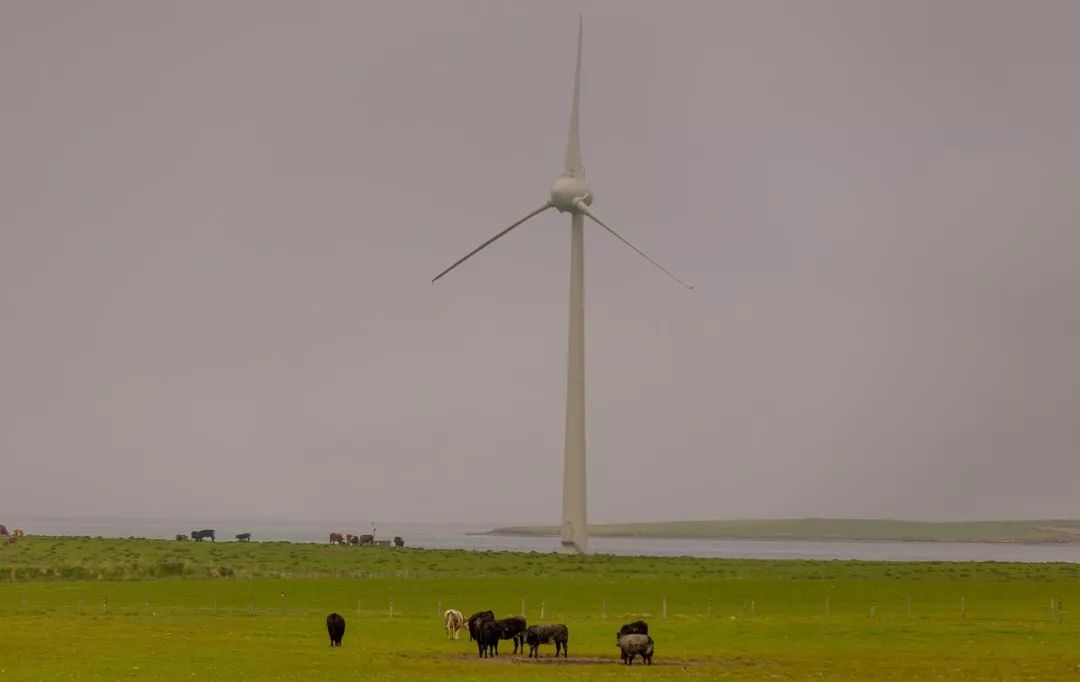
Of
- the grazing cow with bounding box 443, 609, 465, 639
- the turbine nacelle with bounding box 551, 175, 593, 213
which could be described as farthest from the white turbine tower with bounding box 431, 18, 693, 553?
the grazing cow with bounding box 443, 609, 465, 639

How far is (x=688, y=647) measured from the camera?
5097 centimetres

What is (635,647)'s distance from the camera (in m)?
44.6

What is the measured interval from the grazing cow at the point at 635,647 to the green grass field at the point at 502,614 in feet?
1.66

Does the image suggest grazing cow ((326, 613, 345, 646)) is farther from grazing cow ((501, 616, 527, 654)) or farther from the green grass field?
grazing cow ((501, 616, 527, 654))

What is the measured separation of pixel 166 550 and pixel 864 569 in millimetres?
56685

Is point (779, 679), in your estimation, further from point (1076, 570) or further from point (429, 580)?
point (1076, 570)

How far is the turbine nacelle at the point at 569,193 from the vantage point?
137 m

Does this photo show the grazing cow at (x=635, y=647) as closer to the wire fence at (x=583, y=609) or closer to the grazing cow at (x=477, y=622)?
the grazing cow at (x=477, y=622)

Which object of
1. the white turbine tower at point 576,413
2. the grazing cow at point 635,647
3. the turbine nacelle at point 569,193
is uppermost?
the turbine nacelle at point 569,193

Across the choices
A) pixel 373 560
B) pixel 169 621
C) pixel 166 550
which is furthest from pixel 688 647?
pixel 166 550

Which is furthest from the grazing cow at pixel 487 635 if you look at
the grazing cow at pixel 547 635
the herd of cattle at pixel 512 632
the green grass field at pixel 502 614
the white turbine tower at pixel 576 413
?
the white turbine tower at pixel 576 413

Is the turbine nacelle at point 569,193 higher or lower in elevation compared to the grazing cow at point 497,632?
higher

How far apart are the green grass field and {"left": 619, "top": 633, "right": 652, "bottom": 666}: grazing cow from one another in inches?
19.9

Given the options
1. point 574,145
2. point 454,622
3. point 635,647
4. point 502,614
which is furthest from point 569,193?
point 635,647
